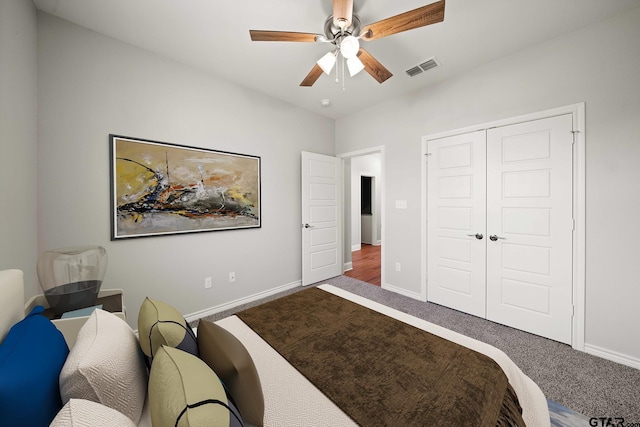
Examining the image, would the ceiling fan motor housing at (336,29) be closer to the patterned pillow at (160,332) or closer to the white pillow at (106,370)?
the patterned pillow at (160,332)

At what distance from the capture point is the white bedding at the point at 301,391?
87 centimetres

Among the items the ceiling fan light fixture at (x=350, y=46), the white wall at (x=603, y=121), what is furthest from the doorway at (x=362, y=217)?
the ceiling fan light fixture at (x=350, y=46)

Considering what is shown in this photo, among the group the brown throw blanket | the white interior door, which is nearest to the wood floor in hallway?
the white interior door

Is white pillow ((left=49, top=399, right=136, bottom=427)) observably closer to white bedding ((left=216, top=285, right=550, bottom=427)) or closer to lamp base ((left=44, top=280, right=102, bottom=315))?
white bedding ((left=216, top=285, right=550, bottom=427))

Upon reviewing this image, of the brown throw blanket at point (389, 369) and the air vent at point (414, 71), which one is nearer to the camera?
the brown throw blanket at point (389, 369)

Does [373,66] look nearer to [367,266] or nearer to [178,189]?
[178,189]

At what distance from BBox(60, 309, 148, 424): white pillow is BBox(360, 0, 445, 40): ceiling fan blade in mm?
2157

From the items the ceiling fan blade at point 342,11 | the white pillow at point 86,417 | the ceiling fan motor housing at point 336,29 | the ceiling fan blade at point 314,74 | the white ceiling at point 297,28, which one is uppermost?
the white ceiling at point 297,28

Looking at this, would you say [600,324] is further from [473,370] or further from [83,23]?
[83,23]

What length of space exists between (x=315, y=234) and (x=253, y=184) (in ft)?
4.17

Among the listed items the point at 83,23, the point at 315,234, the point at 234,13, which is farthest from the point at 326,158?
the point at 83,23

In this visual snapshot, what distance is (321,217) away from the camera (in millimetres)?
3881

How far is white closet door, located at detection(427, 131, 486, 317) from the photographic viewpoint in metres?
2.68

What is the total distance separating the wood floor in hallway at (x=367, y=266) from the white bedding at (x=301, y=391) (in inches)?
102
